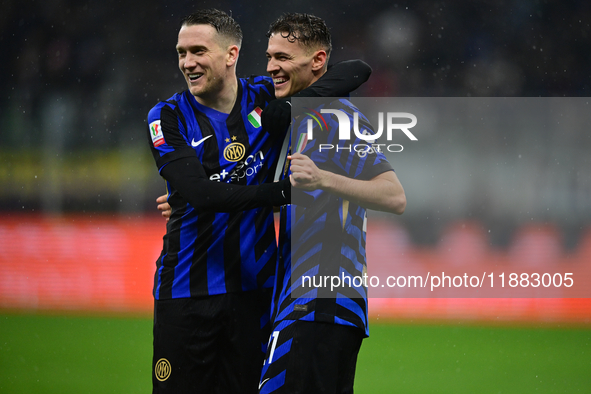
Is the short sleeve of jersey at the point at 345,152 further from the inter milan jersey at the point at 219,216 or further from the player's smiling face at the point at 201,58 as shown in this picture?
the player's smiling face at the point at 201,58

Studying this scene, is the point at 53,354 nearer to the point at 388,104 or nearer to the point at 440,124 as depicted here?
the point at 388,104

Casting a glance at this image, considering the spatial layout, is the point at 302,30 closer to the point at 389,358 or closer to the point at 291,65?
the point at 291,65

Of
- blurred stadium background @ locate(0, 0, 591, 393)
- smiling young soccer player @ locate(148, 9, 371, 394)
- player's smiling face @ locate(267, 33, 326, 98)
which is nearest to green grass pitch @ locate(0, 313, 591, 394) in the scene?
blurred stadium background @ locate(0, 0, 591, 393)

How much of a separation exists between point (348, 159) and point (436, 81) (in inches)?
231

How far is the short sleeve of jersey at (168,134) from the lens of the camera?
6.46 ft

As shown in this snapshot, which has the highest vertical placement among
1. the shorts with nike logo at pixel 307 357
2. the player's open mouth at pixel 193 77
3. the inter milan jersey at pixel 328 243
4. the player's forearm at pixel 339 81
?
the player's open mouth at pixel 193 77

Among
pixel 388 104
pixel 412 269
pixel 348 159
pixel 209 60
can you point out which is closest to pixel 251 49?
pixel 388 104

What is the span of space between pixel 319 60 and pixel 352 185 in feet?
1.90

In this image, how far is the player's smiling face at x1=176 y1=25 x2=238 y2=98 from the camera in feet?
6.72

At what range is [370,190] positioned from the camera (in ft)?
5.30

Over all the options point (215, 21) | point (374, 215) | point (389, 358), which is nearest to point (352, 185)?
point (215, 21)

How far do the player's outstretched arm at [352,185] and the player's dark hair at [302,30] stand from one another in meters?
0.52

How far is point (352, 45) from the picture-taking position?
7.26 meters

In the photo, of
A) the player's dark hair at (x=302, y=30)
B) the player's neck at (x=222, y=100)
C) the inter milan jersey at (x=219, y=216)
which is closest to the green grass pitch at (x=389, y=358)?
the inter milan jersey at (x=219, y=216)
